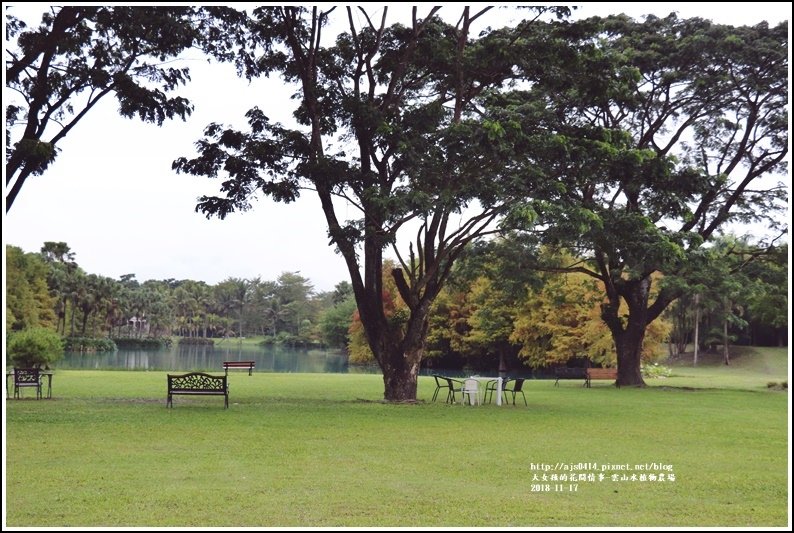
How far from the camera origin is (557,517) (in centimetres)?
684

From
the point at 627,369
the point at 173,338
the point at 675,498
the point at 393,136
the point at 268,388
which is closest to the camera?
the point at 675,498

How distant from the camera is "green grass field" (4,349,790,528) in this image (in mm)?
6844

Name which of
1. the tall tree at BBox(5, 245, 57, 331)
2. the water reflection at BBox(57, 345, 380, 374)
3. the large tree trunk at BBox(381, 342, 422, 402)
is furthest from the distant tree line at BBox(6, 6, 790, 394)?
the tall tree at BBox(5, 245, 57, 331)

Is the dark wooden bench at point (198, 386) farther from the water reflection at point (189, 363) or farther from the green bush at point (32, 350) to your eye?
the water reflection at point (189, 363)

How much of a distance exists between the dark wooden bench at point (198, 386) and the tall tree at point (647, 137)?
25.3 ft

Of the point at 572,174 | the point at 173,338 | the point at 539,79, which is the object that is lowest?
the point at 173,338

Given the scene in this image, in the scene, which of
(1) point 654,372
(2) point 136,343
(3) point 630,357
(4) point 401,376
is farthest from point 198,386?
(2) point 136,343

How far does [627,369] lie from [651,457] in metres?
18.6

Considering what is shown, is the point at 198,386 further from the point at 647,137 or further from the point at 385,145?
the point at 647,137

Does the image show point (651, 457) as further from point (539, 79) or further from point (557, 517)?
point (539, 79)

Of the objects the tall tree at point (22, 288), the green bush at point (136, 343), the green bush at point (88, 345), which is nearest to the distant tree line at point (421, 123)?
the tall tree at point (22, 288)

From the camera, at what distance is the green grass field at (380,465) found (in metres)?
6.84

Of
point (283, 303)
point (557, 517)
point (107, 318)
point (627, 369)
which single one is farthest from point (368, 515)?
point (283, 303)

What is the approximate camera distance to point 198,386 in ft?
52.6
